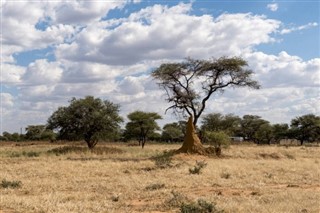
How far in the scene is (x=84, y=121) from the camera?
43.0 metres

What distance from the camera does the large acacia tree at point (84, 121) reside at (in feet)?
141

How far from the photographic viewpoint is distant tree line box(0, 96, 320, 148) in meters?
43.2

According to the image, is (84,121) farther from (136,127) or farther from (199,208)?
(199,208)

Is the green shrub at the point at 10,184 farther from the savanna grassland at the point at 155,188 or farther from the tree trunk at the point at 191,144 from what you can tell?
the tree trunk at the point at 191,144

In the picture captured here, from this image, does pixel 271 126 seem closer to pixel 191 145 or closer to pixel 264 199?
pixel 191 145

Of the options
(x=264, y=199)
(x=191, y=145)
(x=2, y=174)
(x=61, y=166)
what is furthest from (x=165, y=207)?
(x=191, y=145)

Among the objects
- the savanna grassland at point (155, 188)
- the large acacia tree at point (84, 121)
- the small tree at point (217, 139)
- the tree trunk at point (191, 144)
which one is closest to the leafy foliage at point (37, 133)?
the large acacia tree at point (84, 121)

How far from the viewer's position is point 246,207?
12070 millimetres

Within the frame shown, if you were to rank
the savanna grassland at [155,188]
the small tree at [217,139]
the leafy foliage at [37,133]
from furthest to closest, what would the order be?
1. the leafy foliage at [37,133]
2. the small tree at [217,139]
3. the savanna grassland at [155,188]

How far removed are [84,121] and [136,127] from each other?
76.8ft

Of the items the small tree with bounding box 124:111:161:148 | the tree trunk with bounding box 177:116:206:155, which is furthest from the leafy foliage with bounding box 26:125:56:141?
the tree trunk with bounding box 177:116:206:155

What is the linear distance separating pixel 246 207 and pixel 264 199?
5.68 feet

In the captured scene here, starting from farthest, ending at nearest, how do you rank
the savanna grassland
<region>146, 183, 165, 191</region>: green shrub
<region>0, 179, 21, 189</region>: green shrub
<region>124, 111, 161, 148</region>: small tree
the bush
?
<region>124, 111, 161, 148</region>: small tree < <region>0, 179, 21, 189</region>: green shrub < <region>146, 183, 165, 191</region>: green shrub < the savanna grassland < the bush

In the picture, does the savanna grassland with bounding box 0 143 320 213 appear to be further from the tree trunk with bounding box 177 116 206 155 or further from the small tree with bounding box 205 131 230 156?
the small tree with bounding box 205 131 230 156
